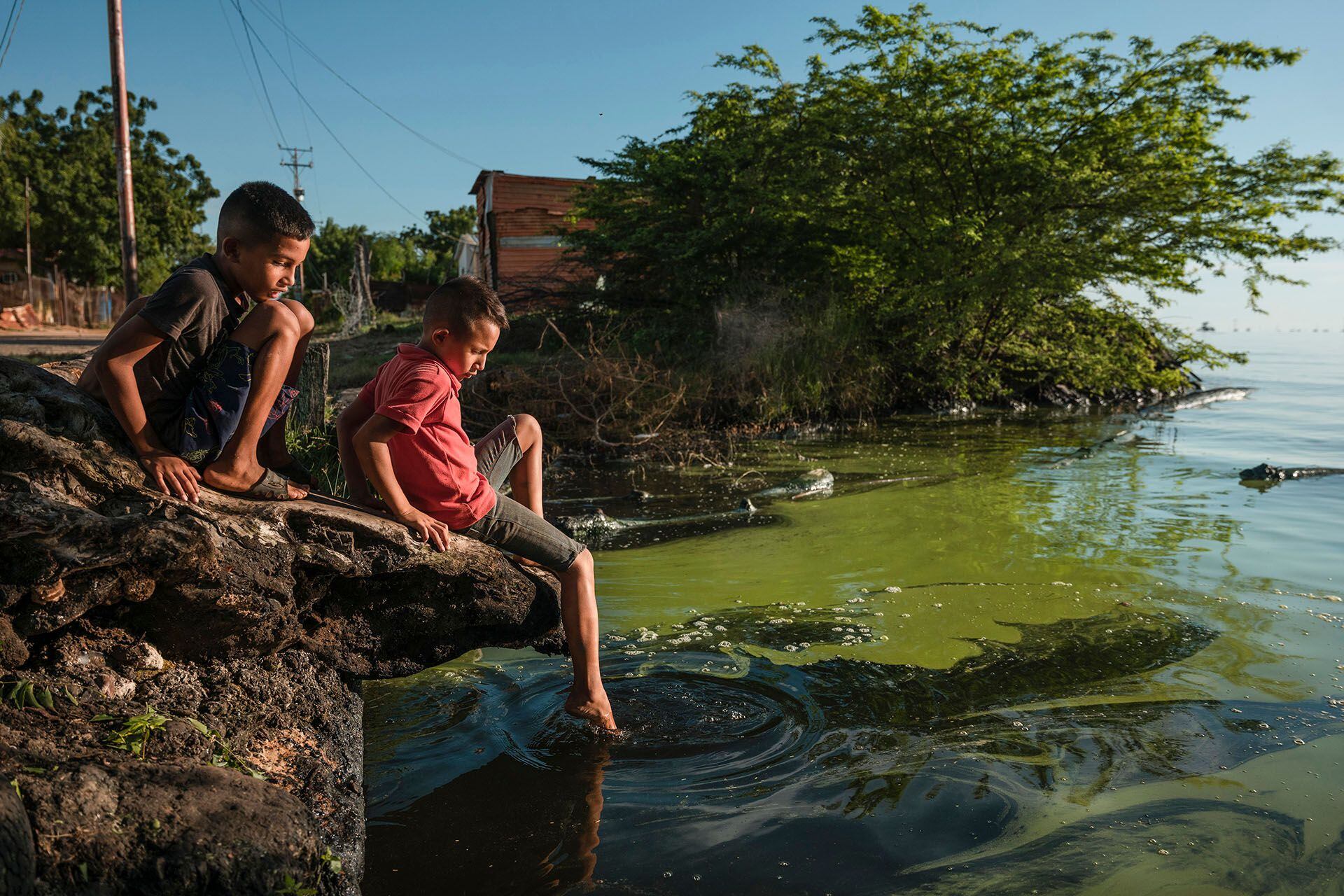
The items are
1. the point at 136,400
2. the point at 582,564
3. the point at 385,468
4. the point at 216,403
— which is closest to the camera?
the point at 136,400

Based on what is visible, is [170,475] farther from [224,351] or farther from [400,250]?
[400,250]

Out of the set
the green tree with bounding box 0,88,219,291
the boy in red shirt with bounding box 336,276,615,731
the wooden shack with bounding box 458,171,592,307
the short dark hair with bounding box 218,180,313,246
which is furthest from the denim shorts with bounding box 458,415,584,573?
the green tree with bounding box 0,88,219,291

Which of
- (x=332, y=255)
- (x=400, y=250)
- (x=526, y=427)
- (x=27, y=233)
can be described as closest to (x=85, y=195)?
(x=27, y=233)

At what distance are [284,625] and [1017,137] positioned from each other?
14962 millimetres

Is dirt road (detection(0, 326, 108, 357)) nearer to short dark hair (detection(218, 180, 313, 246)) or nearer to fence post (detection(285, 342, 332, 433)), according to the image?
fence post (detection(285, 342, 332, 433))

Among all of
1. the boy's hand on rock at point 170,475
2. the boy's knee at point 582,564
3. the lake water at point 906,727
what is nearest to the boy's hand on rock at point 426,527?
the boy's knee at point 582,564

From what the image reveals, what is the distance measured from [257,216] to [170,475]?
907 millimetres

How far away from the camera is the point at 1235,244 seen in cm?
1441

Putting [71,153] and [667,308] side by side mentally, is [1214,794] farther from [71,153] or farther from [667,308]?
[71,153]

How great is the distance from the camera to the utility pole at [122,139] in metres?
13.9

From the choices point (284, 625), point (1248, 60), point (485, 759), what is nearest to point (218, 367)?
point (284, 625)

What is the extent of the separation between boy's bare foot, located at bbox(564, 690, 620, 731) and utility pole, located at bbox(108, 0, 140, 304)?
12.6 metres

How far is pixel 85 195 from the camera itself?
127 ft

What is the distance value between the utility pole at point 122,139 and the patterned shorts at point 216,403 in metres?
12.3
